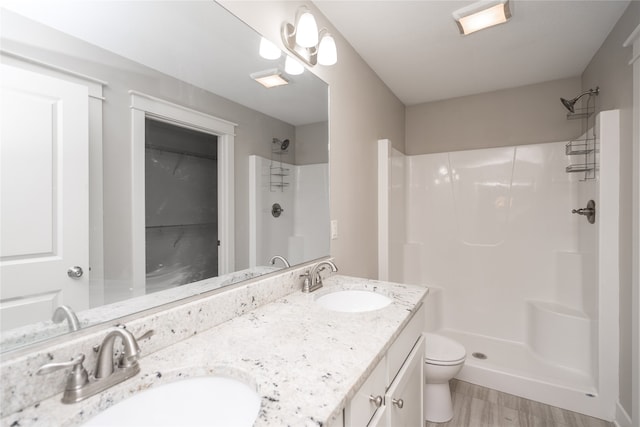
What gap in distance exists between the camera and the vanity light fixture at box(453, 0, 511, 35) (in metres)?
1.53

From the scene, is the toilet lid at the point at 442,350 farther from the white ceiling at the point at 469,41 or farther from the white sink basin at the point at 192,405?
the white ceiling at the point at 469,41

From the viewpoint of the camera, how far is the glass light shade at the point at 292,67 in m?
1.42

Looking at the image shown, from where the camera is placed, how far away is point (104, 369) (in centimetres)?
65

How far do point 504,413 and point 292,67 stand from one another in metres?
2.45

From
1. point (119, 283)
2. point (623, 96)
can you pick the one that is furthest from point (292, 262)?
point (623, 96)

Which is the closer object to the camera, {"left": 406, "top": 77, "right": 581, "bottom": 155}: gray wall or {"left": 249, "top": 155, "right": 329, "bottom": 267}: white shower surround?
{"left": 249, "top": 155, "right": 329, "bottom": 267}: white shower surround

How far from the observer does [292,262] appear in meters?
1.47

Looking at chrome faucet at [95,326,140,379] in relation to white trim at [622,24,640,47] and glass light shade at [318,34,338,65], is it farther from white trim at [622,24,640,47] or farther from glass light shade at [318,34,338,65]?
white trim at [622,24,640,47]

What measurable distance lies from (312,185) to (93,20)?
1.08 meters

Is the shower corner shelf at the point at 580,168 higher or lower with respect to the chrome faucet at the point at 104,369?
higher

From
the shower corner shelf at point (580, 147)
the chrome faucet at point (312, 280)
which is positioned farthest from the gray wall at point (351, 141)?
the shower corner shelf at point (580, 147)

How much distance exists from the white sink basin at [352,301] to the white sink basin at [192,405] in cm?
74

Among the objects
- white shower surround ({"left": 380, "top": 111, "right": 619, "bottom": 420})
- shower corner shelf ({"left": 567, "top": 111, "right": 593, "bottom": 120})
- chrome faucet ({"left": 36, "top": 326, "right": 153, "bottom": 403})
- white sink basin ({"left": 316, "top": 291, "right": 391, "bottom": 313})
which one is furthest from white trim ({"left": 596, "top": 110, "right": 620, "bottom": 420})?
chrome faucet ({"left": 36, "top": 326, "right": 153, "bottom": 403})

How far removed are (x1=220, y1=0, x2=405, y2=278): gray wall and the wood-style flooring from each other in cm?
103
